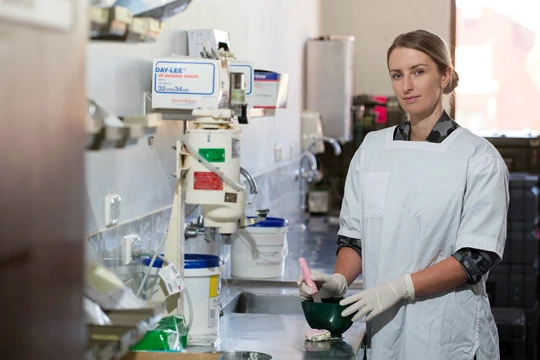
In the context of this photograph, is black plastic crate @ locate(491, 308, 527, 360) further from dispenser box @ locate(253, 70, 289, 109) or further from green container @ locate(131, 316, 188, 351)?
green container @ locate(131, 316, 188, 351)

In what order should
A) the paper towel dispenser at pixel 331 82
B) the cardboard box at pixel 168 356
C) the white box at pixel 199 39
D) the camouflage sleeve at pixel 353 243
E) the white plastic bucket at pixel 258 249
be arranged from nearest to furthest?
1. the cardboard box at pixel 168 356
2. the camouflage sleeve at pixel 353 243
3. the white box at pixel 199 39
4. the white plastic bucket at pixel 258 249
5. the paper towel dispenser at pixel 331 82

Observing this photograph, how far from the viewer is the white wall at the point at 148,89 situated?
6.28ft

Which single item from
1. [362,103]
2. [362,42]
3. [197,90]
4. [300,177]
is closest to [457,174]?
[197,90]

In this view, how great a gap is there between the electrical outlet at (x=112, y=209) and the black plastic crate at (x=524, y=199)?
3.33 meters

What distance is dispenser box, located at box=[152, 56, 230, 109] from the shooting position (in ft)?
6.91

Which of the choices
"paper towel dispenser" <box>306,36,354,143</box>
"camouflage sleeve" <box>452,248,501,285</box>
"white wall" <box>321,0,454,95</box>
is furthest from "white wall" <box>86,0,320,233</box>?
"white wall" <box>321,0,454,95</box>

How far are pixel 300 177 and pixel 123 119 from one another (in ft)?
13.6

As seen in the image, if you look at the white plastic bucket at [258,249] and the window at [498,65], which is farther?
the window at [498,65]

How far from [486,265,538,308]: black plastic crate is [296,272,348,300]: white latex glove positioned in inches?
106

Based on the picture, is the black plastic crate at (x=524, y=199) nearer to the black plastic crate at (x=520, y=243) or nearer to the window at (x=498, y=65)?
the black plastic crate at (x=520, y=243)

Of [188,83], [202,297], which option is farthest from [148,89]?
[202,297]

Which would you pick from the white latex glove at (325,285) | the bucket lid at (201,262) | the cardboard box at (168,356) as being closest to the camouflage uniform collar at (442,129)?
the white latex glove at (325,285)

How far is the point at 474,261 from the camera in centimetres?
207

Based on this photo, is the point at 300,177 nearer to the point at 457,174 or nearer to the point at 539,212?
the point at 539,212
